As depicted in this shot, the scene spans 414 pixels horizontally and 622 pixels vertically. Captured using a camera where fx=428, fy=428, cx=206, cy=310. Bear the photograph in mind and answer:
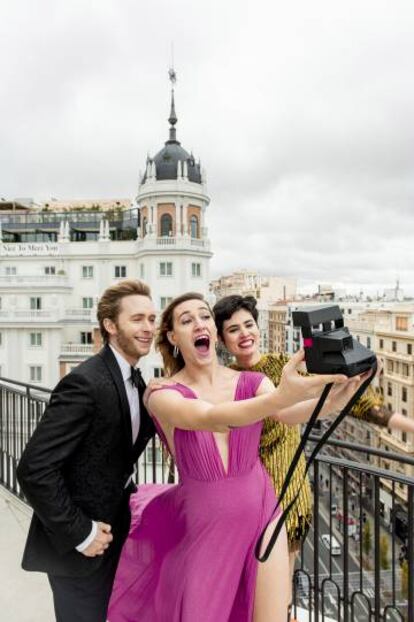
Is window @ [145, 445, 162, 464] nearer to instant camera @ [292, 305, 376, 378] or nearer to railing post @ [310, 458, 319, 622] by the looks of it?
railing post @ [310, 458, 319, 622]

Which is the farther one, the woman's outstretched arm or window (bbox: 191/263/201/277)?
window (bbox: 191/263/201/277)

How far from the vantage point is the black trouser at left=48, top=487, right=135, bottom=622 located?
179cm

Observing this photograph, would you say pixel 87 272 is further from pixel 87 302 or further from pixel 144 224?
pixel 144 224

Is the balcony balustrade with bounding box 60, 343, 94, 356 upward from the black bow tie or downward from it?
downward

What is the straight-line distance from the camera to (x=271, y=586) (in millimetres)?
1622

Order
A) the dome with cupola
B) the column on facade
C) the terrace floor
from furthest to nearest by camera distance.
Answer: the dome with cupola < the column on facade < the terrace floor

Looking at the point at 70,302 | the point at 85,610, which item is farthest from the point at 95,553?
the point at 70,302

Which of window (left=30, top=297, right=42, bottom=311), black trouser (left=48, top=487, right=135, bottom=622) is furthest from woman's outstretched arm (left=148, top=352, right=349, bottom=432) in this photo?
window (left=30, top=297, right=42, bottom=311)

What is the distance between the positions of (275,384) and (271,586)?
2.84 ft

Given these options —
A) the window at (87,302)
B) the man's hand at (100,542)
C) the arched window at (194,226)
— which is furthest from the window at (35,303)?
the man's hand at (100,542)

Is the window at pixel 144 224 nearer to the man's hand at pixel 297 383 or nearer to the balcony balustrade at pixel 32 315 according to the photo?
the balcony balustrade at pixel 32 315

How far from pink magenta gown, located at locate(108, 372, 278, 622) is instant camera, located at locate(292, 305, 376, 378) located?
666mm

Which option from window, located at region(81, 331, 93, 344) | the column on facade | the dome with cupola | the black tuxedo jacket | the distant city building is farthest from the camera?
the distant city building

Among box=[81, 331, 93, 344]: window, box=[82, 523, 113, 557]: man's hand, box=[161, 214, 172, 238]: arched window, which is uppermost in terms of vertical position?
box=[161, 214, 172, 238]: arched window
